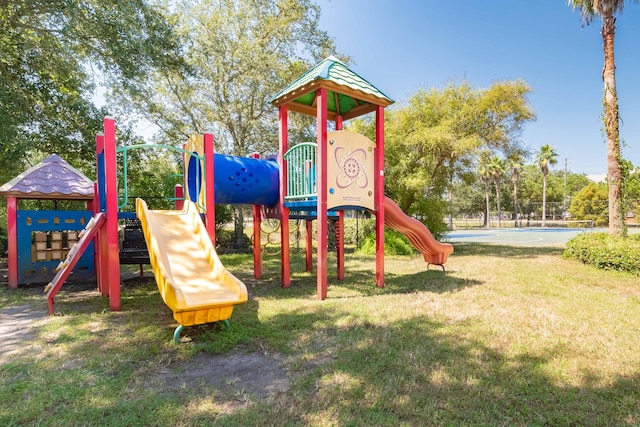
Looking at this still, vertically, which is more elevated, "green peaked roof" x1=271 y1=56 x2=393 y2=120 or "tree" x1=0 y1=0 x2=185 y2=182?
"tree" x1=0 y1=0 x2=185 y2=182

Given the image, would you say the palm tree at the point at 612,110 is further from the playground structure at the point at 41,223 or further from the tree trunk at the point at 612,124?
the playground structure at the point at 41,223

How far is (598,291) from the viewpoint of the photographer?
6.34 m

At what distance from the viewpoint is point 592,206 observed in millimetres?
38406

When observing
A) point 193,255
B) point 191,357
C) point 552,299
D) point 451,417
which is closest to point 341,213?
point 193,255

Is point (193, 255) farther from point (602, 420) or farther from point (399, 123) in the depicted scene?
point (399, 123)

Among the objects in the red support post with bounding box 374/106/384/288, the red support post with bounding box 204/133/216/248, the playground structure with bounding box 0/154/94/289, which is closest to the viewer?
the red support post with bounding box 204/133/216/248

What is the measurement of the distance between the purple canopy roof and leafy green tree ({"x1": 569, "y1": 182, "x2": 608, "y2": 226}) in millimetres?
42839

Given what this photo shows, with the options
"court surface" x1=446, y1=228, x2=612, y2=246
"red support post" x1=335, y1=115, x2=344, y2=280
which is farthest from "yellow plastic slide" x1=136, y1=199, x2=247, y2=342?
"court surface" x1=446, y1=228, x2=612, y2=246

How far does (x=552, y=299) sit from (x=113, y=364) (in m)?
6.25

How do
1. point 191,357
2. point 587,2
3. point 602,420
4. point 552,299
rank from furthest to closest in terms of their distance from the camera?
point 587,2 < point 552,299 < point 191,357 < point 602,420

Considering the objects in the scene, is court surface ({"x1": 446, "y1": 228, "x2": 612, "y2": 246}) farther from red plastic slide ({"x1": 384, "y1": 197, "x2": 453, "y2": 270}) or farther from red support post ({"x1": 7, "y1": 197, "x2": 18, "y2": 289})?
red support post ({"x1": 7, "y1": 197, "x2": 18, "y2": 289})

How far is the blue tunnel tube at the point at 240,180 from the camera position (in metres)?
6.66

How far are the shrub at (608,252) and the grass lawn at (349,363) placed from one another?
2.96 meters

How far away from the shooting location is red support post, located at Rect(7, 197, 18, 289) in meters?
7.36
